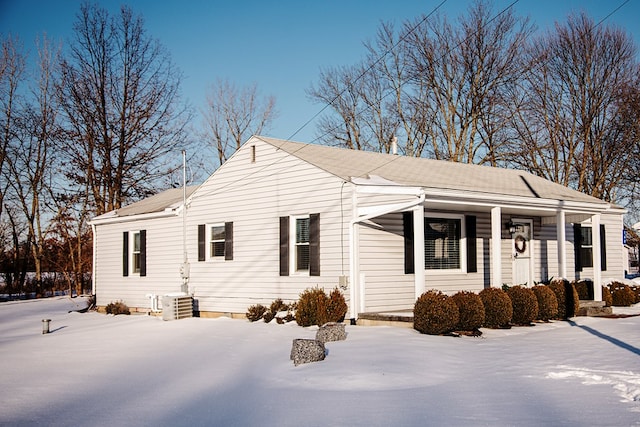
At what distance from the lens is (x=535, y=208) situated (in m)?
16.5

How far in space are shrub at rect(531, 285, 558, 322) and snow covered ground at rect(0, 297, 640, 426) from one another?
0.69 meters

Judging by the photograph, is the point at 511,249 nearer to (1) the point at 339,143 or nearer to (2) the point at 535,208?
(2) the point at 535,208

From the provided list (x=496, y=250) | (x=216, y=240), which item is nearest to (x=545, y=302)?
(x=496, y=250)

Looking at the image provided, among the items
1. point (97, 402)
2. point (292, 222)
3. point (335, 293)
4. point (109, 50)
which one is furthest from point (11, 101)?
point (97, 402)

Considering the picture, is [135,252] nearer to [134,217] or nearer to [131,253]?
[131,253]

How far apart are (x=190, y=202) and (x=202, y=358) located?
8.84 metres

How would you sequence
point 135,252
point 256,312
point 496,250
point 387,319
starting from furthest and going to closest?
point 135,252 < point 256,312 < point 496,250 < point 387,319

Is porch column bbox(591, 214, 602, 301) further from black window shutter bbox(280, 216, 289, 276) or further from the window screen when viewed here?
black window shutter bbox(280, 216, 289, 276)

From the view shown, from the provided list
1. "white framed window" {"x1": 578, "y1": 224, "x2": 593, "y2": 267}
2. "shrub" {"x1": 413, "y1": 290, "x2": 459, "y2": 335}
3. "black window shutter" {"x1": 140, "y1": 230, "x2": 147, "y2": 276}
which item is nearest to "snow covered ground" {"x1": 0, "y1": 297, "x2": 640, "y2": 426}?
"shrub" {"x1": 413, "y1": 290, "x2": 459, "y2": 335}

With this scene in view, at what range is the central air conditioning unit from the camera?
1730 cm

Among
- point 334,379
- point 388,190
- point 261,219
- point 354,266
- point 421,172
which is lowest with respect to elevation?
point 334,379

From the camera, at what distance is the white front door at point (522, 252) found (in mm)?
18203

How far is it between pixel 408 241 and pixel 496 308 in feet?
8.94

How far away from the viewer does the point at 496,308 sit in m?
13.3
